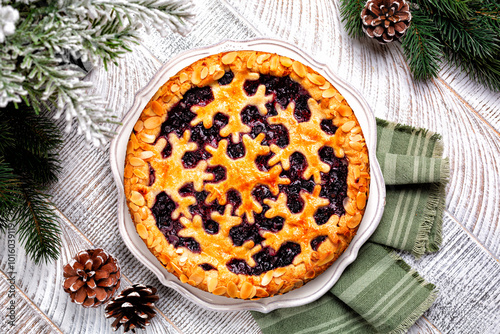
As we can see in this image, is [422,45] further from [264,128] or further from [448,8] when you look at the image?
[264,128]

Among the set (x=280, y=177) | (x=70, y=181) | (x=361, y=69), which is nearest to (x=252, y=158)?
(x=280, y=177)

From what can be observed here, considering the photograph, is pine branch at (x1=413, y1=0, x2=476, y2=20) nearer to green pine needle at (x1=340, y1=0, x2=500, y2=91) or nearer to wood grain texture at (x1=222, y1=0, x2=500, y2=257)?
green pine needle at (x1=340, y1=0, x2=500, y2=91)

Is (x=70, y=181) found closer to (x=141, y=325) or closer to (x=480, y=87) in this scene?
(x=141, y=325)

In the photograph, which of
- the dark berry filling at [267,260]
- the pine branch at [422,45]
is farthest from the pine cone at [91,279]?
the pine branch at [422,45]

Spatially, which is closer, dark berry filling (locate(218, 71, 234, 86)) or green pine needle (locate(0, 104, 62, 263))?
green pine needle (locate(0, 104, 62, 263))

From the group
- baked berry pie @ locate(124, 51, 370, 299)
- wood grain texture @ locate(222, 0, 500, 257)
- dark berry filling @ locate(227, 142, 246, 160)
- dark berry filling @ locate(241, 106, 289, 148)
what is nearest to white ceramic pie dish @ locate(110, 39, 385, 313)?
baked berry pie @ locate(124, 51, 370, 299)
